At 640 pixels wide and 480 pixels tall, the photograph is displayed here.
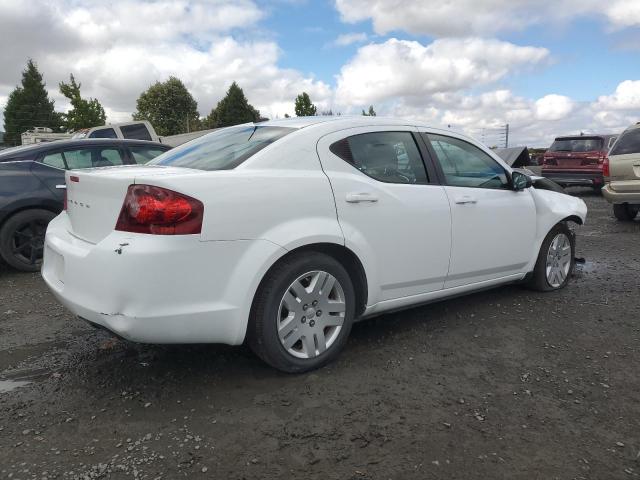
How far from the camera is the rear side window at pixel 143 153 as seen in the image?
21.9 feet

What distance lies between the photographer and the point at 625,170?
28.0ft

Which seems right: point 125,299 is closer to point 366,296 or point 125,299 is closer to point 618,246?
point 366,296

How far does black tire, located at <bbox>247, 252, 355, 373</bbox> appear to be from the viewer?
2820 millimetres

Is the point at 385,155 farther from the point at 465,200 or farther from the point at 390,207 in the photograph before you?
the point at 465,200

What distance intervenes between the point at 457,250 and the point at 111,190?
2.30 m

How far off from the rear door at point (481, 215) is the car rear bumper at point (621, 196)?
5215mm

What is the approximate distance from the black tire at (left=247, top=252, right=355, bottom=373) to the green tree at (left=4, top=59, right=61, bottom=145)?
6403cm

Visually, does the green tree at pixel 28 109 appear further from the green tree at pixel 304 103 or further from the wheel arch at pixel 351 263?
the wheel arch at pixel 351 263

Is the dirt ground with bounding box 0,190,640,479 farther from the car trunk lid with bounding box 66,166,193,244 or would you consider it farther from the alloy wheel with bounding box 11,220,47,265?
the alloy wheel with bounding box 11,220,47,265

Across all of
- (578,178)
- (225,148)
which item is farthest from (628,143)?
(225,148)

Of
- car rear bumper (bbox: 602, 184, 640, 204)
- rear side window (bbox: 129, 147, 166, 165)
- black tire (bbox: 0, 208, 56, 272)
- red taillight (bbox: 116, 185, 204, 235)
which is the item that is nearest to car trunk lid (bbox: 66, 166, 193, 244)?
red taillight (bbox: 116, 185, 204, 235)

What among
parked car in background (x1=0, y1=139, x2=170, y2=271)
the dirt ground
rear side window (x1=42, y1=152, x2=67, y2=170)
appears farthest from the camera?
rear side window (x1=42, y1=152, x2=67, y2=170)

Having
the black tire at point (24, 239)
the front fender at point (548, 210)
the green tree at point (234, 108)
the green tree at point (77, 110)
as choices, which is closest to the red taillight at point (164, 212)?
the front fender at point (548, 210)

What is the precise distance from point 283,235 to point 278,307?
0.39 m
